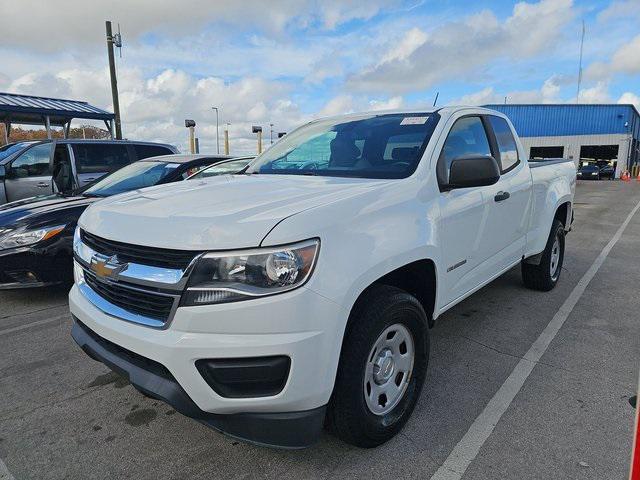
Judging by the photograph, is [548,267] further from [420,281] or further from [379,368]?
[379,368]

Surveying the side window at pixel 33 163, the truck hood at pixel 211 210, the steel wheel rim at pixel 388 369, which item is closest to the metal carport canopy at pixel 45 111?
the side window at pixel 33 163

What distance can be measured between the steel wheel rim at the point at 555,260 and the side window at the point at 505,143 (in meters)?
1.33

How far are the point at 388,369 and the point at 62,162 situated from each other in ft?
22.8

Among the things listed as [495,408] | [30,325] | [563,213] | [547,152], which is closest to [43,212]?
[30,325]

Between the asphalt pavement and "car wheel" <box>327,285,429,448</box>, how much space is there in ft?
0.55

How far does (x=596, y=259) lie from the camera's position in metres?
6.88

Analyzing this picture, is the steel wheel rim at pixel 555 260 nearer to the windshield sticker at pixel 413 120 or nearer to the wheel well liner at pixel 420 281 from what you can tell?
the windshield sticker at pixel 413 120

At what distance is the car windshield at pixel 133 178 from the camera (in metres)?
5.60

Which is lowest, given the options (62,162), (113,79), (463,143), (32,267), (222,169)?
(32,267)

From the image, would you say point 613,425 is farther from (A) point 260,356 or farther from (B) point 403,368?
(A) point 260,356

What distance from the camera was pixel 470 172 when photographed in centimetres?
275

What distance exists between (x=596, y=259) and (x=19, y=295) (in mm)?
7767

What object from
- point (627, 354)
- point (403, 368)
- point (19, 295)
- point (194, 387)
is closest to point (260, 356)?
point (194, 387)

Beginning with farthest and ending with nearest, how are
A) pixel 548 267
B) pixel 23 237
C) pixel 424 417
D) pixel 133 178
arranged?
pixel 133 178, pixel 548 267, pixel 23 237, pixel 424 417
